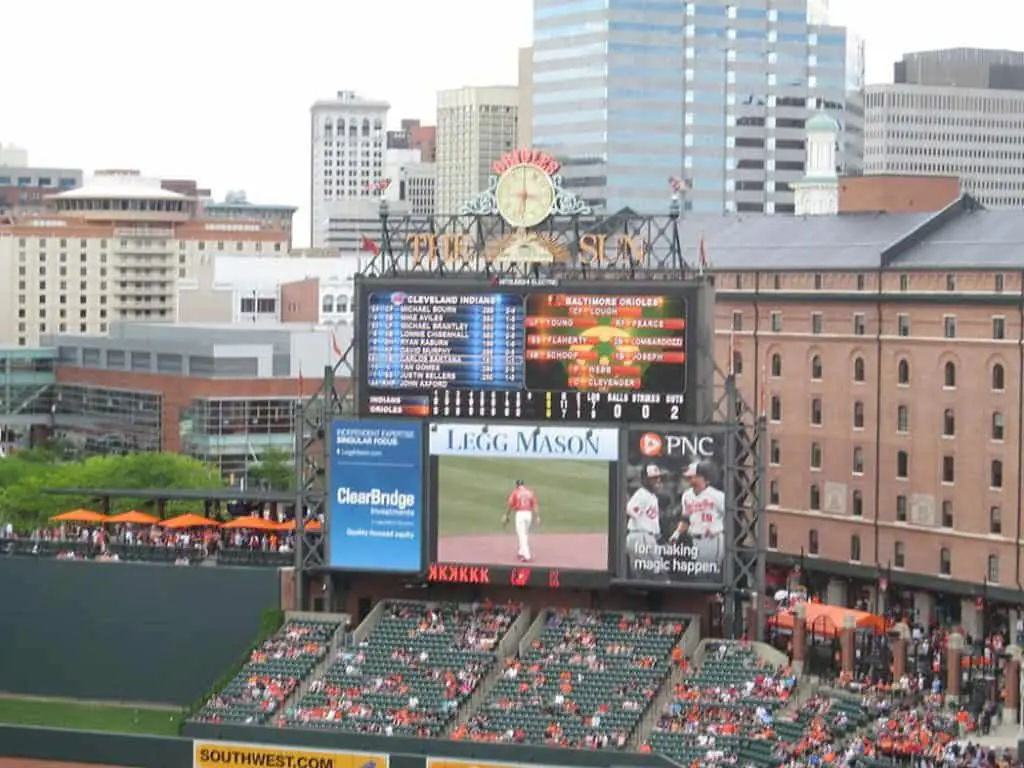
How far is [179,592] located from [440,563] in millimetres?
9531

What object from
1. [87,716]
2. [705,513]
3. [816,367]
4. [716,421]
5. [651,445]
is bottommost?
[87,716]

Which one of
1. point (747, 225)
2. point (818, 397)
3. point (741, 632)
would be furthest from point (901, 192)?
point (741, 632)

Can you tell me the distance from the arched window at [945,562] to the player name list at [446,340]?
23372 mm

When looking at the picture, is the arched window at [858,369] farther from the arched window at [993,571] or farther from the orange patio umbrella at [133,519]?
the orange patio umbrella at [133,519]

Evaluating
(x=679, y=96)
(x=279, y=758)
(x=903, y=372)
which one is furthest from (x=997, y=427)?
(x=679, y=96)

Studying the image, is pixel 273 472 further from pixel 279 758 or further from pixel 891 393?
pixel 279 758

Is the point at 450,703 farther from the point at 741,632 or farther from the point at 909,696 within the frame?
the point at 909,696

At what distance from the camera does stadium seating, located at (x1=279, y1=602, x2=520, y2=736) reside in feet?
216

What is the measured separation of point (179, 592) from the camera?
72.0 metres

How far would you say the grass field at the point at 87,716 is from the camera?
6938 centimetres

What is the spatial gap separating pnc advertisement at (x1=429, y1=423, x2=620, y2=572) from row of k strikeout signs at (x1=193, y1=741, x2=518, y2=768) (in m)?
5.69

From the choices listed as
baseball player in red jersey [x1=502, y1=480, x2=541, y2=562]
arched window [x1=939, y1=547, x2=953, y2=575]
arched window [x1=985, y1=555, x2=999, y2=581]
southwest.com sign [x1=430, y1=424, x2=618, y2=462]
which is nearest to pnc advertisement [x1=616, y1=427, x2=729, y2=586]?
southwest.com sign [x1=430, y1=424, x2=618, y2=462]

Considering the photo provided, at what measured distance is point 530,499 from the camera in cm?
6550

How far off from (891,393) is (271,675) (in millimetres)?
26847
